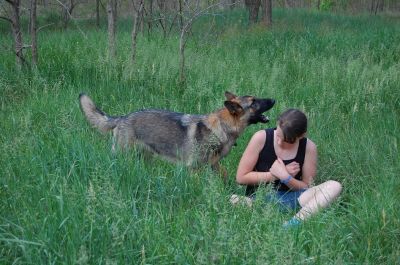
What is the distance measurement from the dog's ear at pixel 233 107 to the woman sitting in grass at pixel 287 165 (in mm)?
450

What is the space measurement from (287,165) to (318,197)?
1.34 feet

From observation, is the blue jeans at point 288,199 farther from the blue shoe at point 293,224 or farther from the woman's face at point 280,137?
the blue shoe at point 293,224

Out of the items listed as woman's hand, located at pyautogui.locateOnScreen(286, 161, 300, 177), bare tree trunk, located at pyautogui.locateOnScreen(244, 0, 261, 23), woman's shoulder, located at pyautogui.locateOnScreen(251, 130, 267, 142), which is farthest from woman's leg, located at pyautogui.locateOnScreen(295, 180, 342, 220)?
bare tree trunk, located at pyautogui.locateOnScreen(244, 0, 261, 23)

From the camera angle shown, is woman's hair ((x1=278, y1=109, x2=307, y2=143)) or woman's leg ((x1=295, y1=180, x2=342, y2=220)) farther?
woman's hair ((x1=278, y1=109, x2=307, y2=143))

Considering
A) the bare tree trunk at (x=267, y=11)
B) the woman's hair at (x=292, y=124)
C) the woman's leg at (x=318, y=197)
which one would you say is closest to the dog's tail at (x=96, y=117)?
the woman's hair at (x=292, y=124)

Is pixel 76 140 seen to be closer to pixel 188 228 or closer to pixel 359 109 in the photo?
pixel 188 228

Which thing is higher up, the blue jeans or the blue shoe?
the blue shoe

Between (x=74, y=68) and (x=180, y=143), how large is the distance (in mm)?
3125

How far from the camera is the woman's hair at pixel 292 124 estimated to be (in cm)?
357

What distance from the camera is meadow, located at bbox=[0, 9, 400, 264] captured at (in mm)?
2465

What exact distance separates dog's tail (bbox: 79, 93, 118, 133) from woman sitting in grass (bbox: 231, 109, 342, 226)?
1.43m

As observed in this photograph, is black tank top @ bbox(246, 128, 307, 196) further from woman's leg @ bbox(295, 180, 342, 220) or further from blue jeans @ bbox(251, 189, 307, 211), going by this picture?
woman's leg @ bbox(295, 180, 342, 220)

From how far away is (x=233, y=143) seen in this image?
14.3ft

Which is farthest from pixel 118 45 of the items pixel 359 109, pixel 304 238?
pixel 304 238
